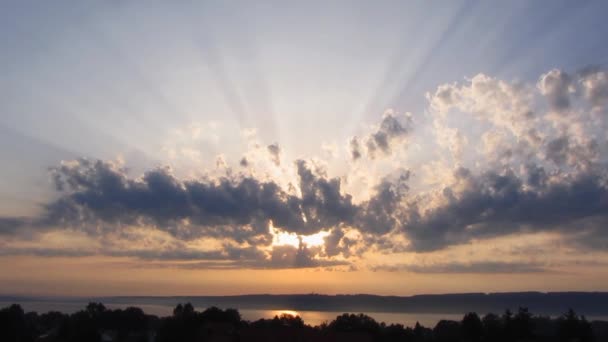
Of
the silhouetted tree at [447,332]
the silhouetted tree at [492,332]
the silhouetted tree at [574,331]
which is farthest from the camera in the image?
the silhouetted tree at [447,332]

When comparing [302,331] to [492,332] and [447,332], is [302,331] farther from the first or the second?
[447,332]

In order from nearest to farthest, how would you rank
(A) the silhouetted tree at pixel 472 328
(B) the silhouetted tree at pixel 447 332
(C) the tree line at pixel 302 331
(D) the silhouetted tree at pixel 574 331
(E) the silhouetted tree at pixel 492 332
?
(C) the tree line at pixel 302 331
(E) the silhouetted tree at pixel 492 332
(D) the silhouetted tree at pixel 574 331
(A) the silhouetted tree at pixel 472 328
(B) the silhouetted tree at pixel 447 332

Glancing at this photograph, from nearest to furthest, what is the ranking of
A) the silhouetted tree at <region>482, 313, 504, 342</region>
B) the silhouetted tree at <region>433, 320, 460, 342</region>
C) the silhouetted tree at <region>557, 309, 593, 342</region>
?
the silhouetted tree at <region>482, 313, 504, 342</region> < the silhouetted tree at <region>557, 309, 593, 342</region> < the silhouetted tree at <region>433, 320, 460, 342</region>

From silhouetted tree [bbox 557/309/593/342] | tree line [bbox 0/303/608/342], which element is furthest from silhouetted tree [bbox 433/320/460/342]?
silhouetted tree [bbox 557/309/593/342]

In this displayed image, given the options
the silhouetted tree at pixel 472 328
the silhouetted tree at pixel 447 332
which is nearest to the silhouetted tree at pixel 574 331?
the silhouetted tree at pixel 472 328

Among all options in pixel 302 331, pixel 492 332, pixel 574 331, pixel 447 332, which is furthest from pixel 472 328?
pixel 302 331

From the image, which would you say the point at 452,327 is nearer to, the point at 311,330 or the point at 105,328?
the point at 311,330

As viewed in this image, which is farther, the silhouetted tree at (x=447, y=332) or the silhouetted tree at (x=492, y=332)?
the silhouetted tree at (x=447, y=332)

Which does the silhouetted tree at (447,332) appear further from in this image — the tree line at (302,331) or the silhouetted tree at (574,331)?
the silhouetted tree at (574,331)

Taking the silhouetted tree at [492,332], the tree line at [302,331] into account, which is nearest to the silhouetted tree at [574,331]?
the tree line at [302,331]

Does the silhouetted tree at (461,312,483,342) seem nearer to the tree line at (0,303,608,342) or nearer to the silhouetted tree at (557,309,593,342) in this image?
the tree line at (0,303,608,342)

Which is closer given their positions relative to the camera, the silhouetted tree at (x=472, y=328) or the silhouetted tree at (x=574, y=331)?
the silhouetted tree at (x=574, y=331)

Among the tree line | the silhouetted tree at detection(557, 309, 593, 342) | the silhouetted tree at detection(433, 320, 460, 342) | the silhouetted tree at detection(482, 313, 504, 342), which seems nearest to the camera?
the tree line

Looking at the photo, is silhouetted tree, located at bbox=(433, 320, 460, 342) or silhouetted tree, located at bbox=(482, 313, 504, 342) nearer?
silhouetted tree, located at bbox=(482, 313, 504, 342)
